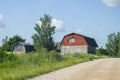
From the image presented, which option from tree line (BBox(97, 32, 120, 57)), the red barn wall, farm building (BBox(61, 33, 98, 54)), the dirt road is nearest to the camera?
the dirt road

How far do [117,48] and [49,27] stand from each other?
82.3ft

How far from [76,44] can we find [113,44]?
22252 millimetres

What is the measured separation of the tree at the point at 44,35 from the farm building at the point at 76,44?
3.87m

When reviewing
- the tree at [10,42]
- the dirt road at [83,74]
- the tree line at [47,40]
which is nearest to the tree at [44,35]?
the tree line at [47,40]

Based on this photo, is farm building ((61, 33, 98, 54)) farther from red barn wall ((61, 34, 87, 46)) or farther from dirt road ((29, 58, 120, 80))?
dirt road ((29, 58, 120, 80))

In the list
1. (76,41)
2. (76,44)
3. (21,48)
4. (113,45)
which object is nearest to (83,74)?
(76,44)

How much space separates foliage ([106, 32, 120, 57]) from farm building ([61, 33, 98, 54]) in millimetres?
13540

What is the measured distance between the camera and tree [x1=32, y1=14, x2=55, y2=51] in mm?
84312

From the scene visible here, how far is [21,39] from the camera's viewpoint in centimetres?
10944

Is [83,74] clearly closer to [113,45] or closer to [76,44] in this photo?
[76,44]

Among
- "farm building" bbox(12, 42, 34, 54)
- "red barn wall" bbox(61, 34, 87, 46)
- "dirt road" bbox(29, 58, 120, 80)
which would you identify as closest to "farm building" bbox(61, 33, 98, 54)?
"red barn wall" bbox(61, 34, 87, 46)

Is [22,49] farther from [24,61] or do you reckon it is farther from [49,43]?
[24,61]

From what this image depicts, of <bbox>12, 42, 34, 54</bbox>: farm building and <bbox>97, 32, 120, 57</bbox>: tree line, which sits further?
<bbox>97, 32, 120, 57</bbox>: tree line

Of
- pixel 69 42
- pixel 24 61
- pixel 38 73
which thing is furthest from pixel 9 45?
pixel 38 73
